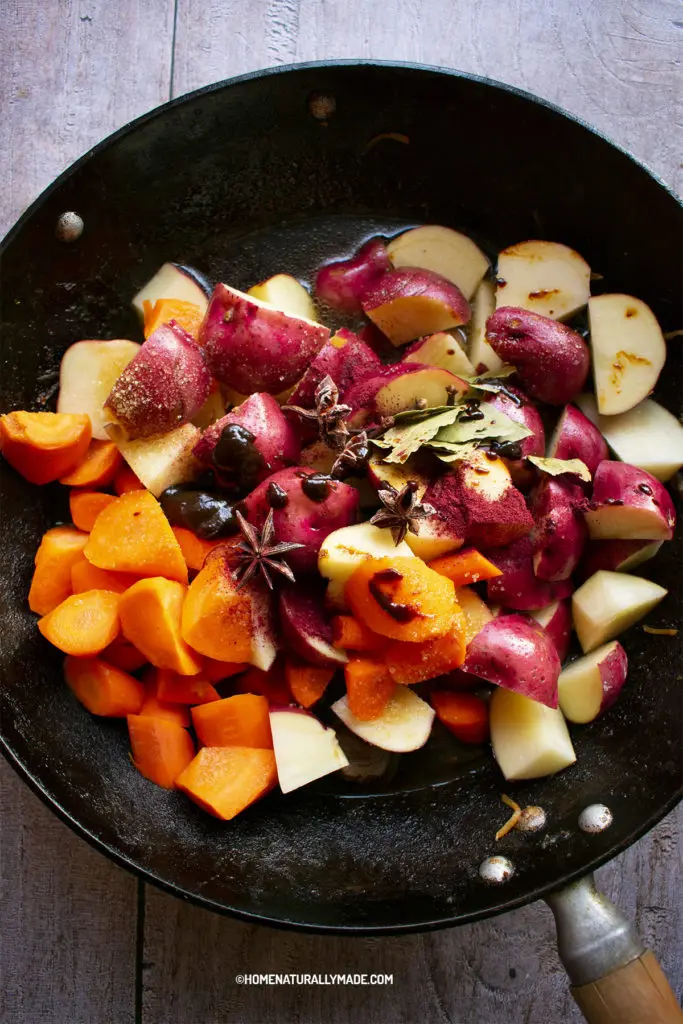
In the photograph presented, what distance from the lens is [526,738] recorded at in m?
1.62

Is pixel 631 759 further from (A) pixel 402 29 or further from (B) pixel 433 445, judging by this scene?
(A) pixel 402 29

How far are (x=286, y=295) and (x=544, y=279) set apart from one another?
56cm

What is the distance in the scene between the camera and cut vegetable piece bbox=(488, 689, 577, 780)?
1.61m

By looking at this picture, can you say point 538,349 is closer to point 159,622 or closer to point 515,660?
point 515,660

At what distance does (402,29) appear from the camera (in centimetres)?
192

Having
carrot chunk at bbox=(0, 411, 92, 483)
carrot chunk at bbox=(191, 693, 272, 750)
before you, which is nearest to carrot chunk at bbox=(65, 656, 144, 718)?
carrot chunk at bbox=(191, 693, 272, 750)

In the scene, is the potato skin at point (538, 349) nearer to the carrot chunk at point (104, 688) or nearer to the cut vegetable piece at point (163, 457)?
the cut vegetable piece at point (163, 457)

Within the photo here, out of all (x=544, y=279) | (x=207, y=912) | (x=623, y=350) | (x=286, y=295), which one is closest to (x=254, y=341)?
(x=286, y=295)

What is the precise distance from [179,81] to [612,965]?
2031mm

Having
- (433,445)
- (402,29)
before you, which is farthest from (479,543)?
(402,29)

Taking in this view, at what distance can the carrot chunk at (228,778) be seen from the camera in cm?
154

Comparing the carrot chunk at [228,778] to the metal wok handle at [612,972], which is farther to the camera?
the carrot chunk at [228,778]

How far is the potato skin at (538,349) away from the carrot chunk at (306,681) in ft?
2.39

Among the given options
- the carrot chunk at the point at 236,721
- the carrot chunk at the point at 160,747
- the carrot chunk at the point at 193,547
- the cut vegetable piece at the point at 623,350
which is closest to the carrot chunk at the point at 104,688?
the carrot chunk at the point at 160,747
